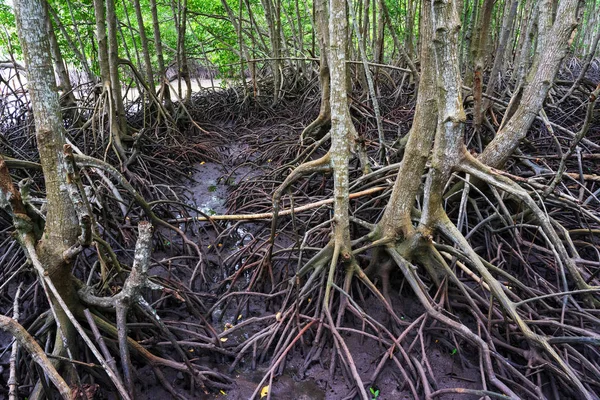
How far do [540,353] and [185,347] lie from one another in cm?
198

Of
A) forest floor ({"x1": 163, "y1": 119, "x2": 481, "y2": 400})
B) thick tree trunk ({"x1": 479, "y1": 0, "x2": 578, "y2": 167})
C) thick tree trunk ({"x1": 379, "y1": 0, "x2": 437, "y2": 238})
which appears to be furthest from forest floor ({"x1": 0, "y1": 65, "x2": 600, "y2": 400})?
thick tree trunk ({"x1": 379, "y1": 0, "x2": 437, "y2": 238})

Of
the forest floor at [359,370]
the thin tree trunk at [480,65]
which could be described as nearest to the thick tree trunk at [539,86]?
the thin tree trunk at [480,65]

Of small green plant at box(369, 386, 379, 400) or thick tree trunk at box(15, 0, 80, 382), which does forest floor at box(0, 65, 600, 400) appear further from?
thick tree trunk at box(15, 0, 80, 382)

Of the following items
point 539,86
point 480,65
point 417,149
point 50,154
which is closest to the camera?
point 50,154

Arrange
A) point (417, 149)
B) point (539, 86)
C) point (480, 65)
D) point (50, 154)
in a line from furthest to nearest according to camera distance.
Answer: point (480, 65)
point (539, 86)
point (417, 149)
point (50, 154)

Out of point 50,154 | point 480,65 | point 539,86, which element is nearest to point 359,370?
point 50,154

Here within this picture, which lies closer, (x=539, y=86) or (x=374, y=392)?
(x=374, y=392)

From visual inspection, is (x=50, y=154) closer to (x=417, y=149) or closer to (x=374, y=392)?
(x=417, y=149)

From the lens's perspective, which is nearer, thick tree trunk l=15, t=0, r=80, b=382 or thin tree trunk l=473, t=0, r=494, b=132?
thick tree trunk l=15, t=0, r=80, b=382

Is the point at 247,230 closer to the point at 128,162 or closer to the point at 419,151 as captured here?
the point at 128,162

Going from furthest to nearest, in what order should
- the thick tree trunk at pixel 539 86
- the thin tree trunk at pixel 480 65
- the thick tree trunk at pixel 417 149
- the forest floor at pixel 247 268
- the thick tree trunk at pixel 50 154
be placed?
the thin tree trunk at pixel 480 65 → the thick tree trunk at pixel 539 86 → the forest floor at pixel 247 268 → the thick tree trunk at pixel 417 149 → the thick tree trunk at pixel 50 154

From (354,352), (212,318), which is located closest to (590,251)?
(354,352)

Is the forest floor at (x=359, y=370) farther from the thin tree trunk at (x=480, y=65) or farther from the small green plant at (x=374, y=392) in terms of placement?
the thin tree trunk at (x=480, y=65)

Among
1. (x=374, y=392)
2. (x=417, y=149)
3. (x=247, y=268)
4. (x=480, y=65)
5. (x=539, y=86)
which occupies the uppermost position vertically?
(x=480, y=65)
